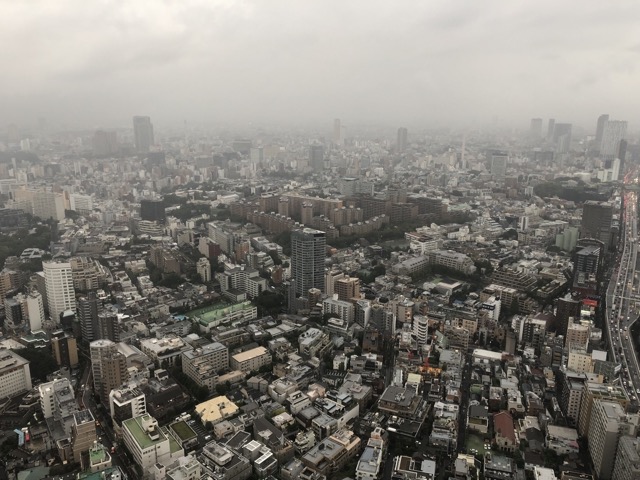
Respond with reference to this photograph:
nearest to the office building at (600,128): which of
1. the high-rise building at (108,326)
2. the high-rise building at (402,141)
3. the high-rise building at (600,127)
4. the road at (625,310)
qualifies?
the high-rise building at (600,127)

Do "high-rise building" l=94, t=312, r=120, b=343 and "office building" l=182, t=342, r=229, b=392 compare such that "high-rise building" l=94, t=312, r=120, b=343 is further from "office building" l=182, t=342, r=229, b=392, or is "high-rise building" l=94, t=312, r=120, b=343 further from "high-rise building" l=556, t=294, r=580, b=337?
"high-rise building" l=556, t=294, r=580, b=337

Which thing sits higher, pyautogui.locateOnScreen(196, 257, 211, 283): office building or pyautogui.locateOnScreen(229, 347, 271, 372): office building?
pyautogui.locateOnScreen(196, 257, 211, 283): office building

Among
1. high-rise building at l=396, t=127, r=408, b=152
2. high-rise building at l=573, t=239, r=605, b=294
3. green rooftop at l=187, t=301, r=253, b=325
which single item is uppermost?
high-rise building at l=396, t=127, r=408, b=152

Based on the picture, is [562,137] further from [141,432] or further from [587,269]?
[141,432]

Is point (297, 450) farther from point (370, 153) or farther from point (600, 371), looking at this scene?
point (370, 153)

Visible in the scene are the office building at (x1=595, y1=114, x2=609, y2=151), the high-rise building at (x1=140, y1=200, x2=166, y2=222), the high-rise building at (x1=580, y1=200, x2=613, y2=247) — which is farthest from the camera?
the office building at (x1=595, y1=114, x2=609, y2=151)

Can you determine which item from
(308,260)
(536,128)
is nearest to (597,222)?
(308,260)

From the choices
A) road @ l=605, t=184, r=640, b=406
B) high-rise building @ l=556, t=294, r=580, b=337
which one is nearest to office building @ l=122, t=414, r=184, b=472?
road @ l=605, t=184, r=640, b=406
